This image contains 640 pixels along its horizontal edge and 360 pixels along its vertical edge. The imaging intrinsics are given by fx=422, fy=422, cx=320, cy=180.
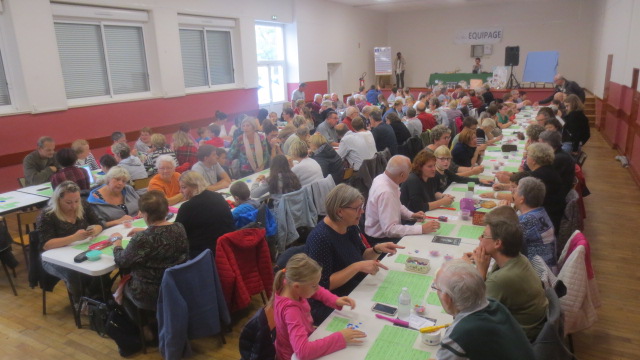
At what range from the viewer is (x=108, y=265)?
3.12m

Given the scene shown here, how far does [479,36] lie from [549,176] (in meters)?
16.2

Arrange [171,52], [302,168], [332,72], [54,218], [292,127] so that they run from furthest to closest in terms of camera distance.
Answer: [332,72]
[171,52]
[292,127]
[302,168]
[54,218]

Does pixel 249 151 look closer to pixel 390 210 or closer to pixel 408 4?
pixel 390 210

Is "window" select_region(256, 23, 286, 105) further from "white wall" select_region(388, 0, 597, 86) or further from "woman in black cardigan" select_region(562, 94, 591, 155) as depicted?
"white wall" select_region(388, 0, 597, 86)

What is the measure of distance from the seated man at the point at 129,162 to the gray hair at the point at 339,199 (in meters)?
3.45

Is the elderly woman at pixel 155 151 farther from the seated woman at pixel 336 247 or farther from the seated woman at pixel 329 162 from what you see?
the seated woman at pixel 336 247

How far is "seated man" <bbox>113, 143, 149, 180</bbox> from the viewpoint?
521 centimetres

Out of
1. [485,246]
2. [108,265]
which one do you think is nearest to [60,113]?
[108,265]

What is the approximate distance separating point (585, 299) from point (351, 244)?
5.07ft

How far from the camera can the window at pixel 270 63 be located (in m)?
12.1

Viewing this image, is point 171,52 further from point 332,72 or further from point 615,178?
point 615,178

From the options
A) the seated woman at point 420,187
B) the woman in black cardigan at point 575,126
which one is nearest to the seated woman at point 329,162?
the seated woman at point 420,187

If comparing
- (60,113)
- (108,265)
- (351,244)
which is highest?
(60,113)

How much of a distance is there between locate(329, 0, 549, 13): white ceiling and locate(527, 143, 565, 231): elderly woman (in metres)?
12.5
